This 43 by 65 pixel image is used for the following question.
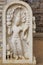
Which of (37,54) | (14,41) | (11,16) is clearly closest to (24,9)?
(11,16)

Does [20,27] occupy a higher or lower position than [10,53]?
higher

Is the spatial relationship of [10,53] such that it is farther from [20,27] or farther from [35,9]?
[35,9]

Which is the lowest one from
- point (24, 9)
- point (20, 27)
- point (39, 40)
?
point (39, 40)

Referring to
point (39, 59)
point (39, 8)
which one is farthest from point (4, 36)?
point (39, 8)

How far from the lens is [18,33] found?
1.37 m

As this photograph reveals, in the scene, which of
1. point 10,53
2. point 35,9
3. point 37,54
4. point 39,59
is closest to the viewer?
point 10,53

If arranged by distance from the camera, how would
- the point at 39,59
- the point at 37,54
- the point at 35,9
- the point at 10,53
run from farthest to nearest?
the point at 35,9 < the point at 37,54 < the point at 39,59 < the point at 10,53

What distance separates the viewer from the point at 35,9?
184cm

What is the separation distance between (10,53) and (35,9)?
643 mm

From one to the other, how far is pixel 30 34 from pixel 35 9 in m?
0.52

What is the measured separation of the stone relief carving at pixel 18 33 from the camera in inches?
53.7

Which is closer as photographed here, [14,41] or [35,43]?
[14,41]

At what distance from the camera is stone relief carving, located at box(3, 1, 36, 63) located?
136cm

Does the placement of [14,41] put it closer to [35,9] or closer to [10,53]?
[10,53]
